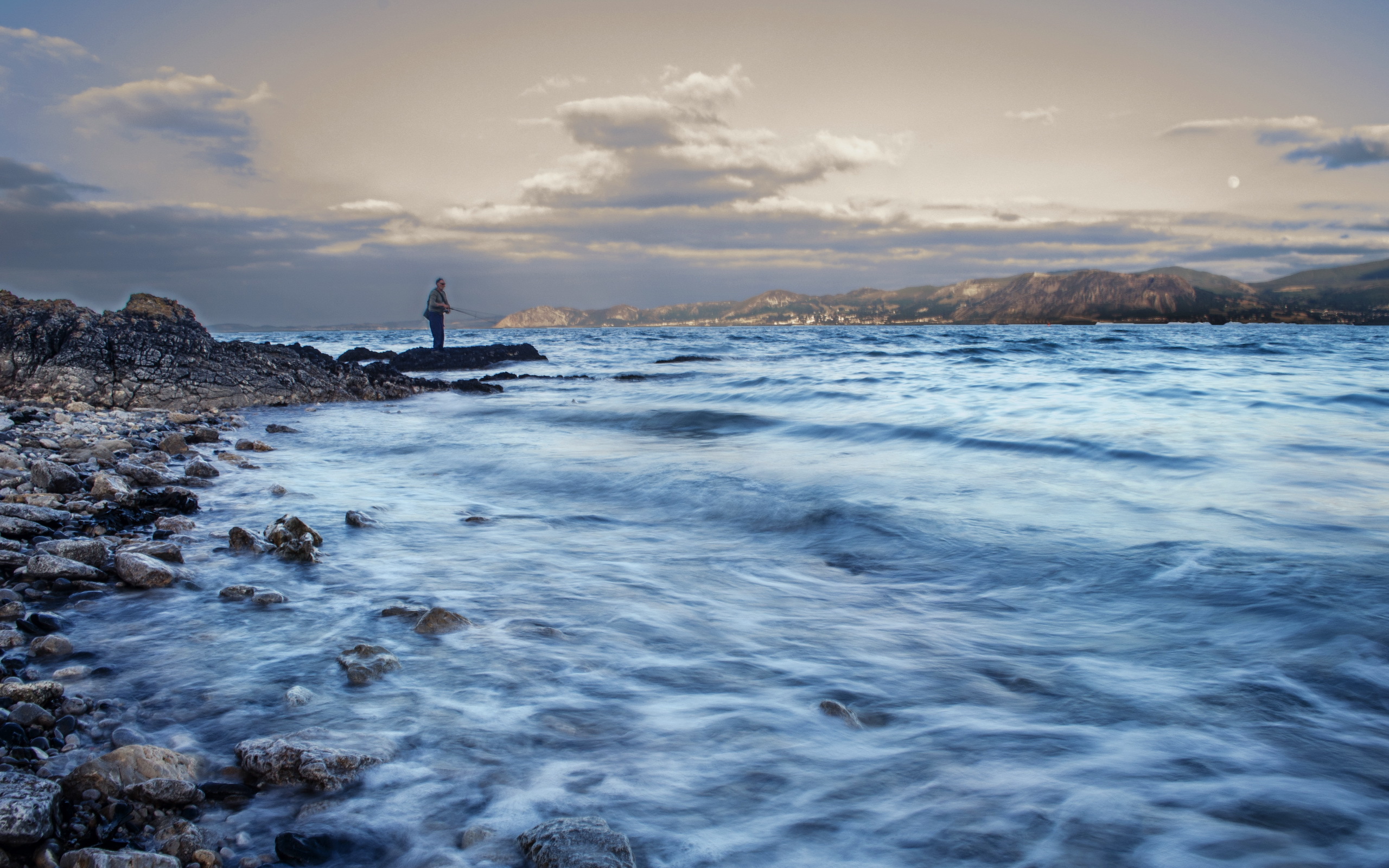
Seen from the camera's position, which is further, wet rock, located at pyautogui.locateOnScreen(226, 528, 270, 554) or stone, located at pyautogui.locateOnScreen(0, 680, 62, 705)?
wet rock, located at pyautogui.locateOnScreen(226, 528, 270, 554)

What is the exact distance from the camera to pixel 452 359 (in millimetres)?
23875

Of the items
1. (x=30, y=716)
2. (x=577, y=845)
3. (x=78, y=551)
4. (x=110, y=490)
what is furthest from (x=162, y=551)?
(x=577, y=845)

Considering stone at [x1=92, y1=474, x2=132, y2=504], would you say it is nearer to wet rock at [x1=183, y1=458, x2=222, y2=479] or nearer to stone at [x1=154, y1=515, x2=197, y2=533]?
stone at [x1=154, y1=515, x2=197, y2=533]

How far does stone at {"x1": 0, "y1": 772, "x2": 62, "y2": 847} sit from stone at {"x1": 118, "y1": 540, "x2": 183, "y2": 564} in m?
2.42

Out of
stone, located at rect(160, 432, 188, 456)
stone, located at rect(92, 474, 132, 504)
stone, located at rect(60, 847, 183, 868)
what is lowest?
stone, located at rect(60, 847, 183, 868)

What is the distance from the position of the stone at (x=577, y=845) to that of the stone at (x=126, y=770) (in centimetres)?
95

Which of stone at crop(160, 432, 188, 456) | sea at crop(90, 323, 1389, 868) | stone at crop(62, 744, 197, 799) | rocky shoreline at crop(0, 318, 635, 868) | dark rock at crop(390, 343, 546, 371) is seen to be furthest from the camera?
dark rock at crop(390, 343, 546, 371)

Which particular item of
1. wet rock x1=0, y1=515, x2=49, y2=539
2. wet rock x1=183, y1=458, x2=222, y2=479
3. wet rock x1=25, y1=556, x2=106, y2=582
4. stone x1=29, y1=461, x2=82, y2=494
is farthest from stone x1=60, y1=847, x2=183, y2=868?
wet rock x1=183, y1=458, x2=222, y2=479

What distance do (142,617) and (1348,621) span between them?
5.57 m

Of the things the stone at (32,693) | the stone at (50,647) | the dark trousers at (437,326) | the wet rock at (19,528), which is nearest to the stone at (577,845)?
the stone at (32,693)

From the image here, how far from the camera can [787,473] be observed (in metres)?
7.29

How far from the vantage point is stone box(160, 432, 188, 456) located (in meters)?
7.27

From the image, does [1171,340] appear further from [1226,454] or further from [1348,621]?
[1348,621]

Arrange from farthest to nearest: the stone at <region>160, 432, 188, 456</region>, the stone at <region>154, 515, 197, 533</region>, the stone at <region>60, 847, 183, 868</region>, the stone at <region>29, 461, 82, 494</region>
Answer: the stone at <region>160, 432, 188, 456</region>
the stone at <region>29, 461, 82, 494</region>
the stone at <region>154, 515, 197, 533</region>
the stone at <region>60, 847, 183, 868</region>
